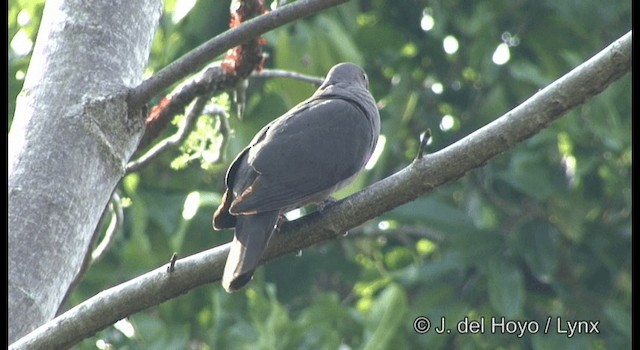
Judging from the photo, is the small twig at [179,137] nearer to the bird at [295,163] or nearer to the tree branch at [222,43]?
the bird at [295,163]

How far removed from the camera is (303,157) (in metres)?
3.50

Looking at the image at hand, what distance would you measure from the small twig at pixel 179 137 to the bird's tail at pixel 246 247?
35 cm

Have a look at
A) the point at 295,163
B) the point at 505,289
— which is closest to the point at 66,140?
the point at 295,163

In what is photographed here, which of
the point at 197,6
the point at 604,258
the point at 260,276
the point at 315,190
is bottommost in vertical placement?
the point at 604,258

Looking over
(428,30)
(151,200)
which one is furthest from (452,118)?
(151,200)

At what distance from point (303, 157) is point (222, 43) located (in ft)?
2.48

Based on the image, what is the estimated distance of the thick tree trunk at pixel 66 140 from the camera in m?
2.75

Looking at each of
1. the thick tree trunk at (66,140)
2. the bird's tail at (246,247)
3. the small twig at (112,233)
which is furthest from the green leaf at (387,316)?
the thick tree trunk at (66,140)

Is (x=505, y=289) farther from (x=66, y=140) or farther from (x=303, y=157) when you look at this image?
(x=66, y=140)

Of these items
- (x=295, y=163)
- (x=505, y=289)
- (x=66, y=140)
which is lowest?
(x=505, y=289)

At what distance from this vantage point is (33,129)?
2846mm

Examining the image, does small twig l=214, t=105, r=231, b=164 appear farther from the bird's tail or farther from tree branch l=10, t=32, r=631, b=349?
tree branch l=10, t=32, r=631, b=349

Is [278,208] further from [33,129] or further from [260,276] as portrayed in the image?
[260,276]

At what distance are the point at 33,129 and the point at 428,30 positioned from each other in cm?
432
